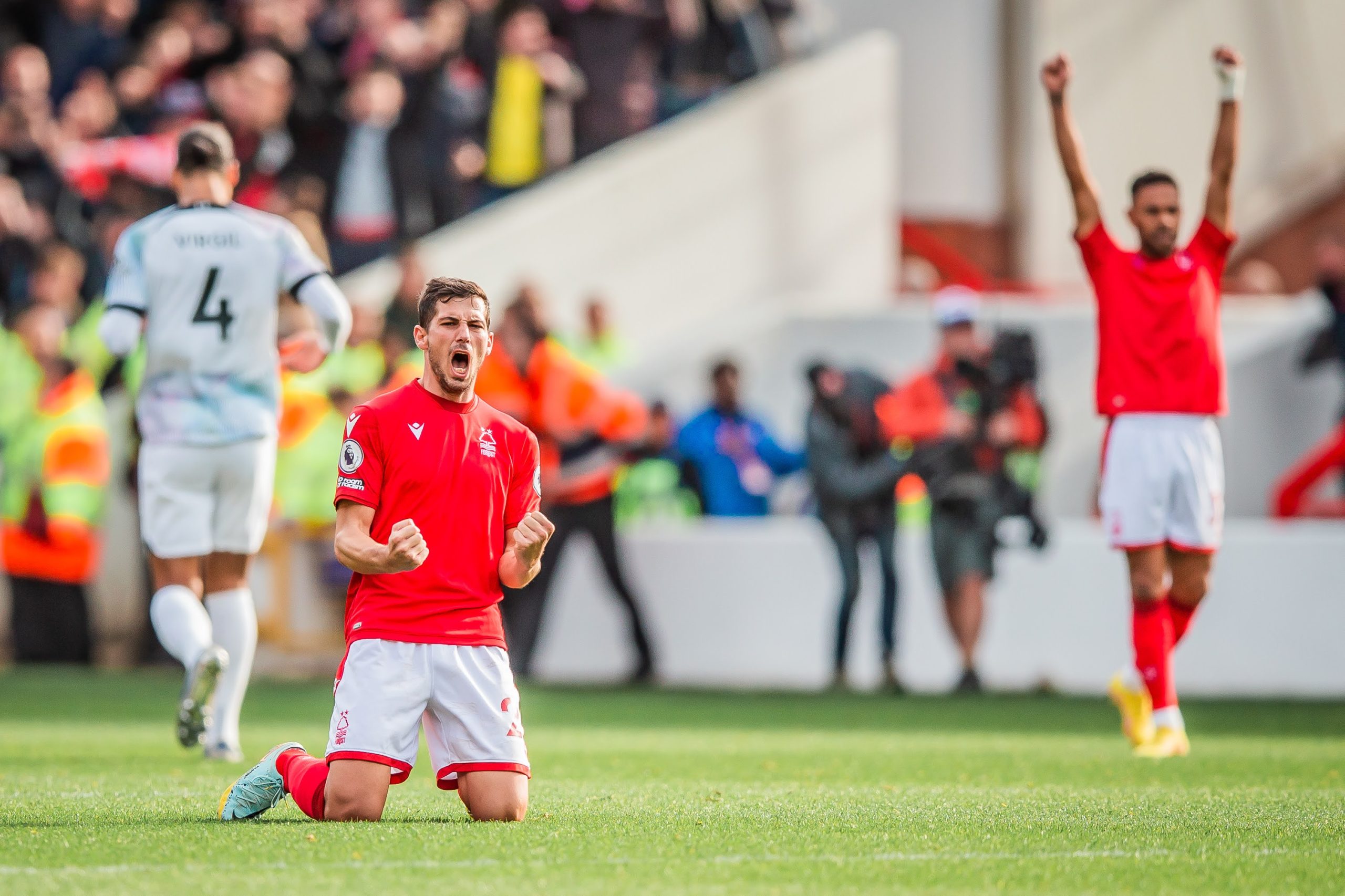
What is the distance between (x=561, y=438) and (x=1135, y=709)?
5.79 m

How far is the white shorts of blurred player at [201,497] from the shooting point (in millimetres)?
8008

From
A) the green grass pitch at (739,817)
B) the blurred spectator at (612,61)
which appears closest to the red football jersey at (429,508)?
the green grass pitch at (739,817)

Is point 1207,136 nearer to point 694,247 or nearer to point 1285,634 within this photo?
point 694,247

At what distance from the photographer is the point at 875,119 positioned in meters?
18.6

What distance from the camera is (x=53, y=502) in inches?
573

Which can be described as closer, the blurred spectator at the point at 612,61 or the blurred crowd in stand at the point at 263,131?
the blurred crowd in stand at the point at 263,131

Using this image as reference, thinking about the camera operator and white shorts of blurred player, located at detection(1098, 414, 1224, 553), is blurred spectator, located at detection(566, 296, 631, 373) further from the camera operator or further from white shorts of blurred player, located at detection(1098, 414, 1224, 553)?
white shorts of blurred player, located at detection(1098, 414, 1224, 553)

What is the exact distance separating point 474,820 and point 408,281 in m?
8.54

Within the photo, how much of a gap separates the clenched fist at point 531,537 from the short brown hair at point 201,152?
3073 millimetres

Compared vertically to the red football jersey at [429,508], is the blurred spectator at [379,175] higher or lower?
higher

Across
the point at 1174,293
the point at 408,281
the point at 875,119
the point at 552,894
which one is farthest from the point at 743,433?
the point at 552,894

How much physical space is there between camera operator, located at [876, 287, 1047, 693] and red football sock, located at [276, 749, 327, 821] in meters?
7.56

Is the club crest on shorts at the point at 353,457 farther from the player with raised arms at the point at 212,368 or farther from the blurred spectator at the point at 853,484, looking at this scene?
the blurred spectator at the point at 853,484

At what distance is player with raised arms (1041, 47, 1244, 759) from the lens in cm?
851
